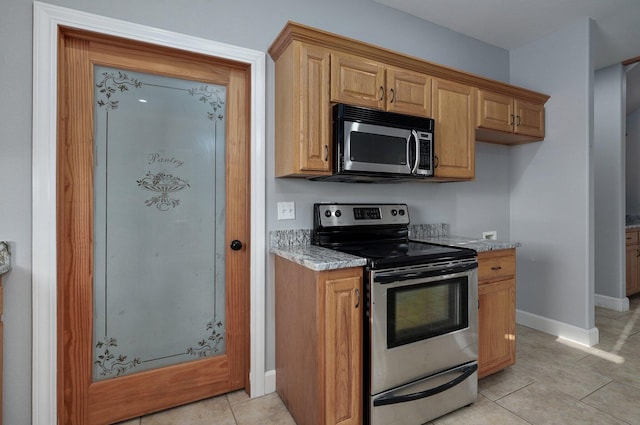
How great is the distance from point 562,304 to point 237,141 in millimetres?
3226

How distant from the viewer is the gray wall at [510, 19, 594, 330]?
2.84 m

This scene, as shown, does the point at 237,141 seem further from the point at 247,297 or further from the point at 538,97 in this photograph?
the point at 538,97

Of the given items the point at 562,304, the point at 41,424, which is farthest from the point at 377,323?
the point at 562,304

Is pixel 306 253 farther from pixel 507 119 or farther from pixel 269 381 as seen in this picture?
pixel 507 119

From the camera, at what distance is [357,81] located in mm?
1999

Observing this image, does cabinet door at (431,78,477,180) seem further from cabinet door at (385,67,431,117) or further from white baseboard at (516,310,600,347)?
white baseboard at (516,310,600,347)

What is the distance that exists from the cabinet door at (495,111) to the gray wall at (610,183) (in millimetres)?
1870

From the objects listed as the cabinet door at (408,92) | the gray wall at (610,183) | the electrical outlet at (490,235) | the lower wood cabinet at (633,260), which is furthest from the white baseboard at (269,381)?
the lower wood cabinet at (633,260)

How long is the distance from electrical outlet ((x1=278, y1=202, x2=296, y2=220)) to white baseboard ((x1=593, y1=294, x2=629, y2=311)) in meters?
4.00

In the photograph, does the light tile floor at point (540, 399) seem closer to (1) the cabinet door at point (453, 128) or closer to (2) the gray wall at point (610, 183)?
(2) the gray wall at point (610, 183)

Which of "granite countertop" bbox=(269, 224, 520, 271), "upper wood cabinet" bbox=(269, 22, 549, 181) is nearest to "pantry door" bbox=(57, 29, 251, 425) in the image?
"granite countertop" bbox=(269, 224, 520, 271)

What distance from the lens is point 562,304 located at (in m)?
2.99

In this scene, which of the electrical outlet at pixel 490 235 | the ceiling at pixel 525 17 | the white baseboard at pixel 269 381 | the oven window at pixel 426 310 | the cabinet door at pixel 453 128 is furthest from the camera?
the electrical outlet at pixel 490 235

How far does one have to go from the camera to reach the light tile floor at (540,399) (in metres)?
1.84
